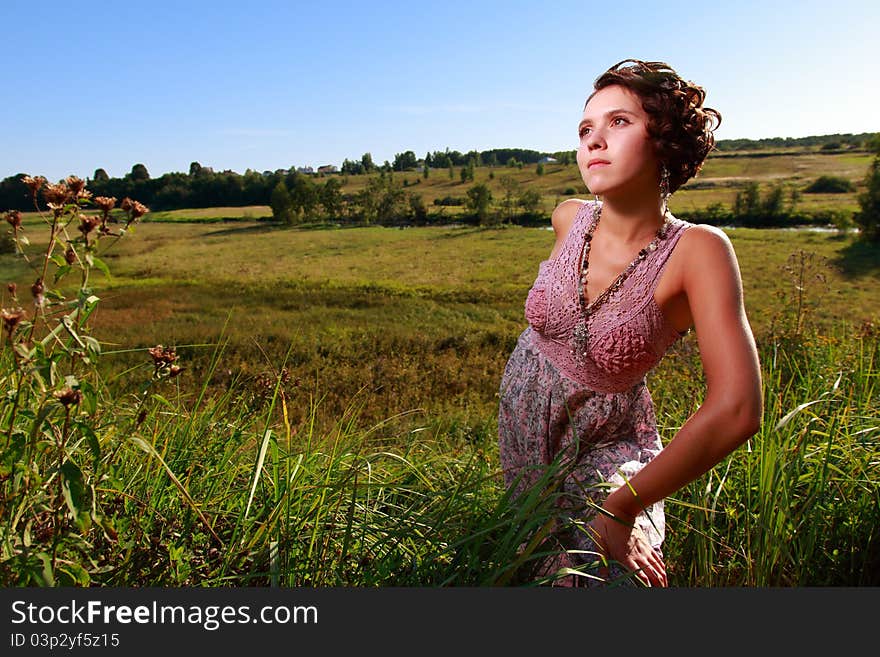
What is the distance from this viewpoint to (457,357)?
10.3 meters

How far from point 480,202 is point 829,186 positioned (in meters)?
30.0

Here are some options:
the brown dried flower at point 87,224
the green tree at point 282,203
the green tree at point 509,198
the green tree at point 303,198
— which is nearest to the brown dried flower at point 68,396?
the brown dried flower at point 87,224

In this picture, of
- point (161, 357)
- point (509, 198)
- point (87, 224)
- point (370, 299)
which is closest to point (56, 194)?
point (87, 224)

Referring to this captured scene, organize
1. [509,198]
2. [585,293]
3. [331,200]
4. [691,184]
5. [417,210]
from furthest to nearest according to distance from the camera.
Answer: [691,184]
[417,210]
[509,198]
[331,200]
[585,293]

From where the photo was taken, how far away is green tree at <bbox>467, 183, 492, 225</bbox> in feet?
134

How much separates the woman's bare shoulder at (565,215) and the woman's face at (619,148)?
34cm

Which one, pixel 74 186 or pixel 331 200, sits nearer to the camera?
pixel 74 186

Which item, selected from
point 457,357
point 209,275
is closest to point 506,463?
point 457,357

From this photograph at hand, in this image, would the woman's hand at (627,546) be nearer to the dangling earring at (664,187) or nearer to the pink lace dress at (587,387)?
the pink lace dress at (587,387)

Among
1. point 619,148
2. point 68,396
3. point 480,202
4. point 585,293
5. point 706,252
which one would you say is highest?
point 480,202

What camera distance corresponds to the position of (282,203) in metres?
38.0

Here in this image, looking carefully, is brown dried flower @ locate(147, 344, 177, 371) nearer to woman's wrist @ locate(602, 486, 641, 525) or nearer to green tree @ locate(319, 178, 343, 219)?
woman's wrist @ locate(602, 486, 641, 525)

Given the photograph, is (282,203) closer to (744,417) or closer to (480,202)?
(480,202)

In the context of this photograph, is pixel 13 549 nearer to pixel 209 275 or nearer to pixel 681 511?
pixel 681 511
